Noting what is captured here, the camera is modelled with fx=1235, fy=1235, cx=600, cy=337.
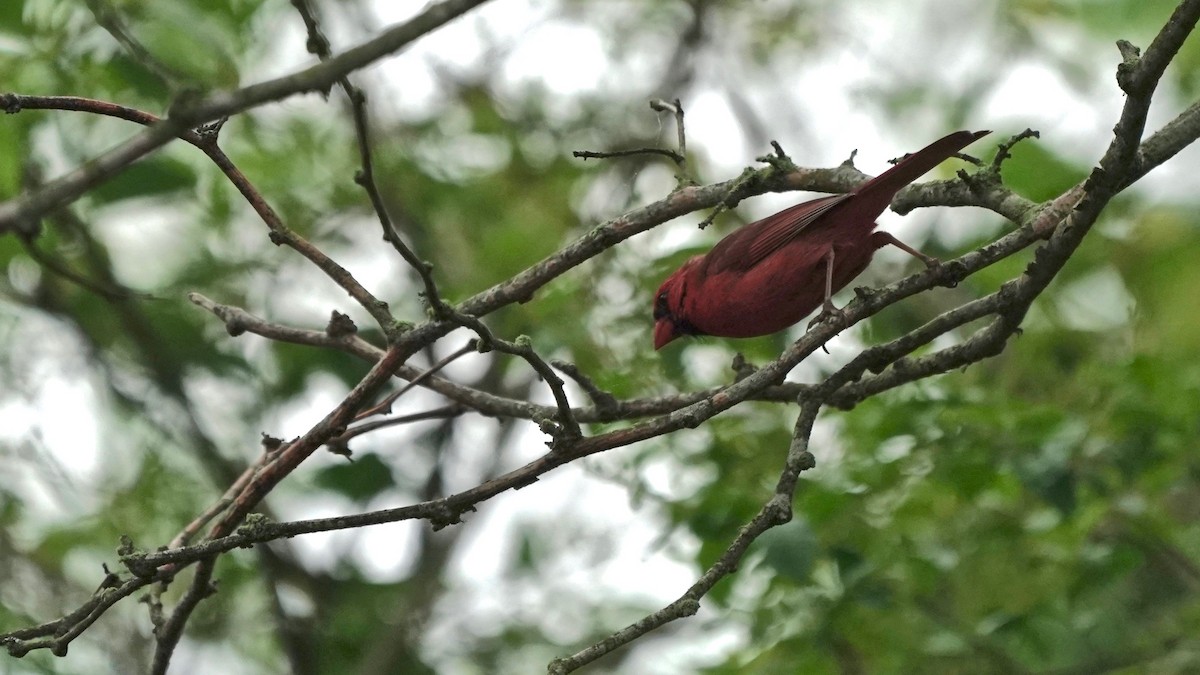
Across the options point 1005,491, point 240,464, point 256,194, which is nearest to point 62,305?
point 240,464

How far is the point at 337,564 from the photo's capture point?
6.76 meters

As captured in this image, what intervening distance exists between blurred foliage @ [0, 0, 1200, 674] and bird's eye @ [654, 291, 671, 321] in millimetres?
188

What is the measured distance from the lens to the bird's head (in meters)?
4.20

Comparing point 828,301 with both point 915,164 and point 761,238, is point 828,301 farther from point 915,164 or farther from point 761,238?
point 761,238

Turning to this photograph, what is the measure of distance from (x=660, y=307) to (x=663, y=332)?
0.09 meters

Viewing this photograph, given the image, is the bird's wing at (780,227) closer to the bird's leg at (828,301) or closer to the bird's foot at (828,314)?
the bird's leg at (828,301)

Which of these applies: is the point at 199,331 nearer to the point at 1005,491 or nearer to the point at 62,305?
the point at 62,305

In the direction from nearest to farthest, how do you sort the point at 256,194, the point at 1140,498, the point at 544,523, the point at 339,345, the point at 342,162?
the point at 256,194
the point at 339,345
the point at 1140,498
the point at 342,162
the point at 544,523

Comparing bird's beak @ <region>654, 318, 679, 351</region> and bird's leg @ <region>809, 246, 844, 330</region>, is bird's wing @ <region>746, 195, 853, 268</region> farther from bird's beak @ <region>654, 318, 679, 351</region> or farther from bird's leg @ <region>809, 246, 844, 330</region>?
bird's beak @ <region>654, 318, 679, 351</region>

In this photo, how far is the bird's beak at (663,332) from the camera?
14.2 ft

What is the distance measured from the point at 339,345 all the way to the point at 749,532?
4.21 feet

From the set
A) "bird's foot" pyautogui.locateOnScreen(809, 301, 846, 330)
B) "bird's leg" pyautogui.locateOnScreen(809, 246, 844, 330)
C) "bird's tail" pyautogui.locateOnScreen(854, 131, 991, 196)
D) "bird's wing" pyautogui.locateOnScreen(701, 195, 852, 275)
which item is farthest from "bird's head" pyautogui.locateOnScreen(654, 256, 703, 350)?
"bird's tail" pyautogui.locateOnScreen(854, 131, 991, 196)

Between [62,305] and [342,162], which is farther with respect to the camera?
[342,162]

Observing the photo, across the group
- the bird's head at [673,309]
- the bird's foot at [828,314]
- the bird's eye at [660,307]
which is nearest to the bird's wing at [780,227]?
the bird's head at [673,309]
